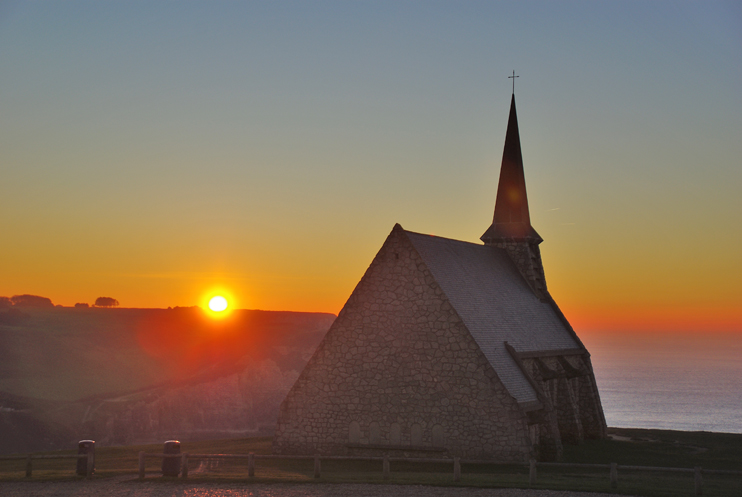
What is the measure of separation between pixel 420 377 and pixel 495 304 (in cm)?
643

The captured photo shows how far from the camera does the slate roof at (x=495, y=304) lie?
95.5 ft

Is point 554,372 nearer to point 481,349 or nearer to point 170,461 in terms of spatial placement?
point 481,349

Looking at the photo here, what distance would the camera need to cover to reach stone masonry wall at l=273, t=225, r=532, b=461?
27.2 m

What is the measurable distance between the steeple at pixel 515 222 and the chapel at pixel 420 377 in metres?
9.05

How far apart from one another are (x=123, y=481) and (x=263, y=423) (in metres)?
67.6

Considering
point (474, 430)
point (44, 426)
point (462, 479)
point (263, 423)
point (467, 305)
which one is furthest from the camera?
point (263, 423)

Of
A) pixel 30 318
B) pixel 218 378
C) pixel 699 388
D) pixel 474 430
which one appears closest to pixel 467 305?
pixel 474 430

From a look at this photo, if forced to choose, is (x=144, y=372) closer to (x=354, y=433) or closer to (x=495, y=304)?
(x=495, y=304)

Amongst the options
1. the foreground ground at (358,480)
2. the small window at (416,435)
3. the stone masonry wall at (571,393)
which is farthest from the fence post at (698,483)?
the stone masonry wall at (571,393)

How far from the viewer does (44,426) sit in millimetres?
72312

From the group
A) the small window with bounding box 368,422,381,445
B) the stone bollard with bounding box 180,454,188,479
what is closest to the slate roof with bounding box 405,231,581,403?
the small window with bounding box 368,422,381,445

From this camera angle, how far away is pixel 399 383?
28.8m

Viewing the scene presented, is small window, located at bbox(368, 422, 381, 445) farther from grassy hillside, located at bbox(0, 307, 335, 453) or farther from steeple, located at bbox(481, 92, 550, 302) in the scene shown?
grassy hillside, located at bbox(0, 307, 335, 453)

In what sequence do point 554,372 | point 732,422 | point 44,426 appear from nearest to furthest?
point 554,372 → point 44,426 → point 732,422
